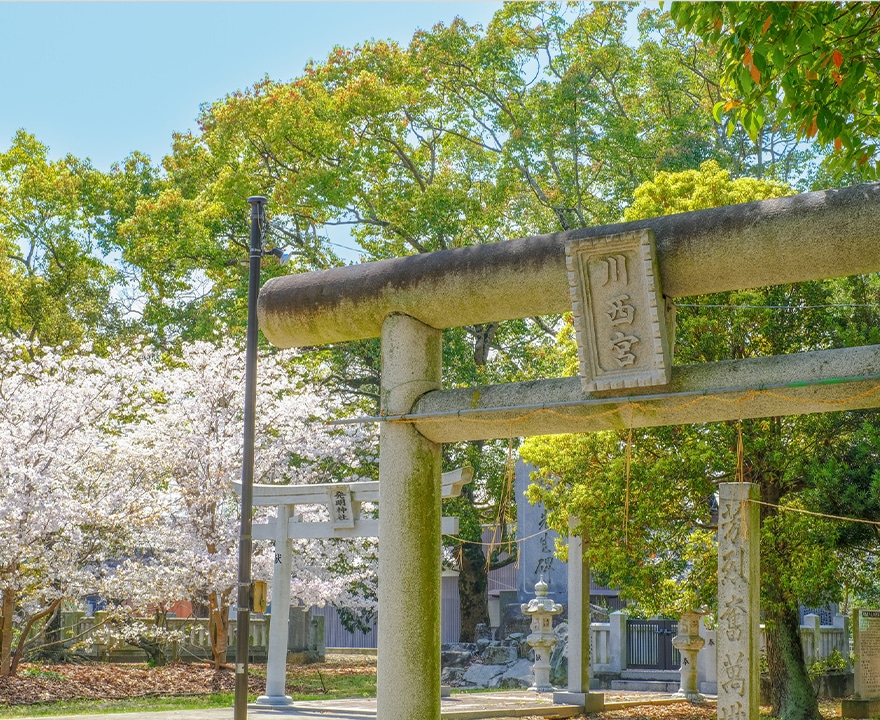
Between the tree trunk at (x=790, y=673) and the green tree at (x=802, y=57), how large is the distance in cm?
849

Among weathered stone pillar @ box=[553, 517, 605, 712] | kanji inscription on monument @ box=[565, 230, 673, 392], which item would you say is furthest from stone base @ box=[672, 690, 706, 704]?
kanji inscription on monument @ box=[565, 230, 673, 392]

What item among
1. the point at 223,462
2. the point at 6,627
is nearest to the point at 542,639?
the point at 223,462

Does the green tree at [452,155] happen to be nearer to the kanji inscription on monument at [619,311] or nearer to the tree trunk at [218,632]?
the tree trunk at [218,632]

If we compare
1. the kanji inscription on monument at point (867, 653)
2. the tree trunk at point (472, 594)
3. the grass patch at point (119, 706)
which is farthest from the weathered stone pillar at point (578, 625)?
the tree trunk at point (472, 594)

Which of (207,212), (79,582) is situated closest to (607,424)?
Answer: (79,582)

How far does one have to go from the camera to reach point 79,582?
60.1 feet

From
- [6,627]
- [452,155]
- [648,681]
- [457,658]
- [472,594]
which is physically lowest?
[648,681]

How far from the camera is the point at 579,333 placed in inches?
282

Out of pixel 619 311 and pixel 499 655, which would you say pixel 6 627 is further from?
pixel 619 311

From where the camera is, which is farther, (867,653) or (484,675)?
(484,675)

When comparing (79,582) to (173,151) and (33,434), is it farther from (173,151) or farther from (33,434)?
(173,151)

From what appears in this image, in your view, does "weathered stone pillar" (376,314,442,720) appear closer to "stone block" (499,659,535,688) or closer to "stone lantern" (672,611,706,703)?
"stone lantern" (672,611,706,703)

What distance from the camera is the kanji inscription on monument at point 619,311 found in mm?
6898

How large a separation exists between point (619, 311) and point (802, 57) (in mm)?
2280
